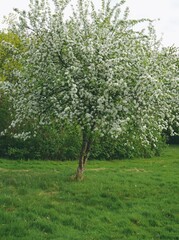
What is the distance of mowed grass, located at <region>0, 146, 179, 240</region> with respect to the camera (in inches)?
341

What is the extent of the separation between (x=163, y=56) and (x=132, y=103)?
2381 millimetres

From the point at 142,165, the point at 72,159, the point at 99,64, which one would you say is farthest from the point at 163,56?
the point at 72,159

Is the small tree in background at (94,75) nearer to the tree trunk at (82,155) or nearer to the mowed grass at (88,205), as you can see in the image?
the tree trunk at (82,155)

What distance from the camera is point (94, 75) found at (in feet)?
35.9

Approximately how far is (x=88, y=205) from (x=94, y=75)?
3.68 metres

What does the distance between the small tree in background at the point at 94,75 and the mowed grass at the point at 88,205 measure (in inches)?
74.3

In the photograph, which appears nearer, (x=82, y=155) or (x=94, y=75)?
(x=94, y=75)

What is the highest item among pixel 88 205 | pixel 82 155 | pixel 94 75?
pixel 94 75

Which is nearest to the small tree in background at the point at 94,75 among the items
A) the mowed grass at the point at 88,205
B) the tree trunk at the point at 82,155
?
the tree trunk at the point at 82,155

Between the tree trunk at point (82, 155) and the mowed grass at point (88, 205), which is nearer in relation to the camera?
the mowed grass at point (88, 205)

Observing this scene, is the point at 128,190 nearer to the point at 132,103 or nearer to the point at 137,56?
the point at 132,103

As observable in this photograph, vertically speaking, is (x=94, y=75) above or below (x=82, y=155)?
above

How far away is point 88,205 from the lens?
1084 centimetres

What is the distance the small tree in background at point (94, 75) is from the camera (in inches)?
422
